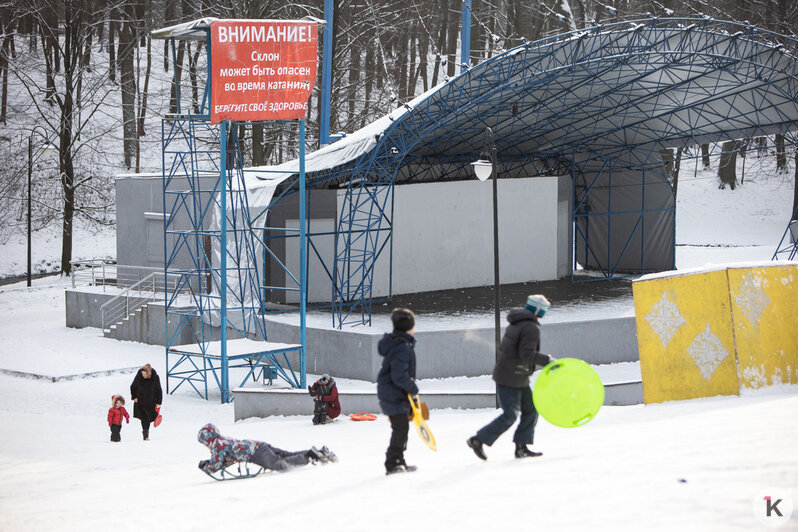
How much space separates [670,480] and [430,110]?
17.6 m

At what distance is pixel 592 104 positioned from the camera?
29.0 m

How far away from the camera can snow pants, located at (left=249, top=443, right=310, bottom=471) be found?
9656mm

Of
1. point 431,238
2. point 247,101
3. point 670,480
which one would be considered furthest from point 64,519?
point 431,238

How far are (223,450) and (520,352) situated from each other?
3.30 metres

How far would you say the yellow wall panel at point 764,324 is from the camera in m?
11.9

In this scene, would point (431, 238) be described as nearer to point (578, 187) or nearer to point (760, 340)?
point (578, 187)

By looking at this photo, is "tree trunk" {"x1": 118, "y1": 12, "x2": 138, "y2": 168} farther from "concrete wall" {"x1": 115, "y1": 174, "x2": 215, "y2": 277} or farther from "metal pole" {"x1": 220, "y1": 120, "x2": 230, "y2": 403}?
"metal pole" {"x1": 220, "y1": 120, "x2": 230, "y2": 403}

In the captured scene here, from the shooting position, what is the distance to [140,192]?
102 ft

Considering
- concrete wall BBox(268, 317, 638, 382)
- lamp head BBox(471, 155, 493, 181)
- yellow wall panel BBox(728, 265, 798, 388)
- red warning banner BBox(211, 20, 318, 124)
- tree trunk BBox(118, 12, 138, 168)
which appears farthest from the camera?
tree trunk BBox(118, 12, 138, 168)

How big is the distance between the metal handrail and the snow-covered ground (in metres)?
12.4

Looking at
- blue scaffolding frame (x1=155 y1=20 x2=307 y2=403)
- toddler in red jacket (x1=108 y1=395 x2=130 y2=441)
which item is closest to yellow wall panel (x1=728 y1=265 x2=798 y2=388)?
toddler in red jacket (x1=108 y1=395 x2=130 y2=441)

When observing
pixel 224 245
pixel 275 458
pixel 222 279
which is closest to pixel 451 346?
pixel 222 279

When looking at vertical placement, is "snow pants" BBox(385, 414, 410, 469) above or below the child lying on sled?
above

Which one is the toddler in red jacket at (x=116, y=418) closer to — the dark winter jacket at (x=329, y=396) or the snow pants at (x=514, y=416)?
the dark winter jacket at (x=329, y=396)
